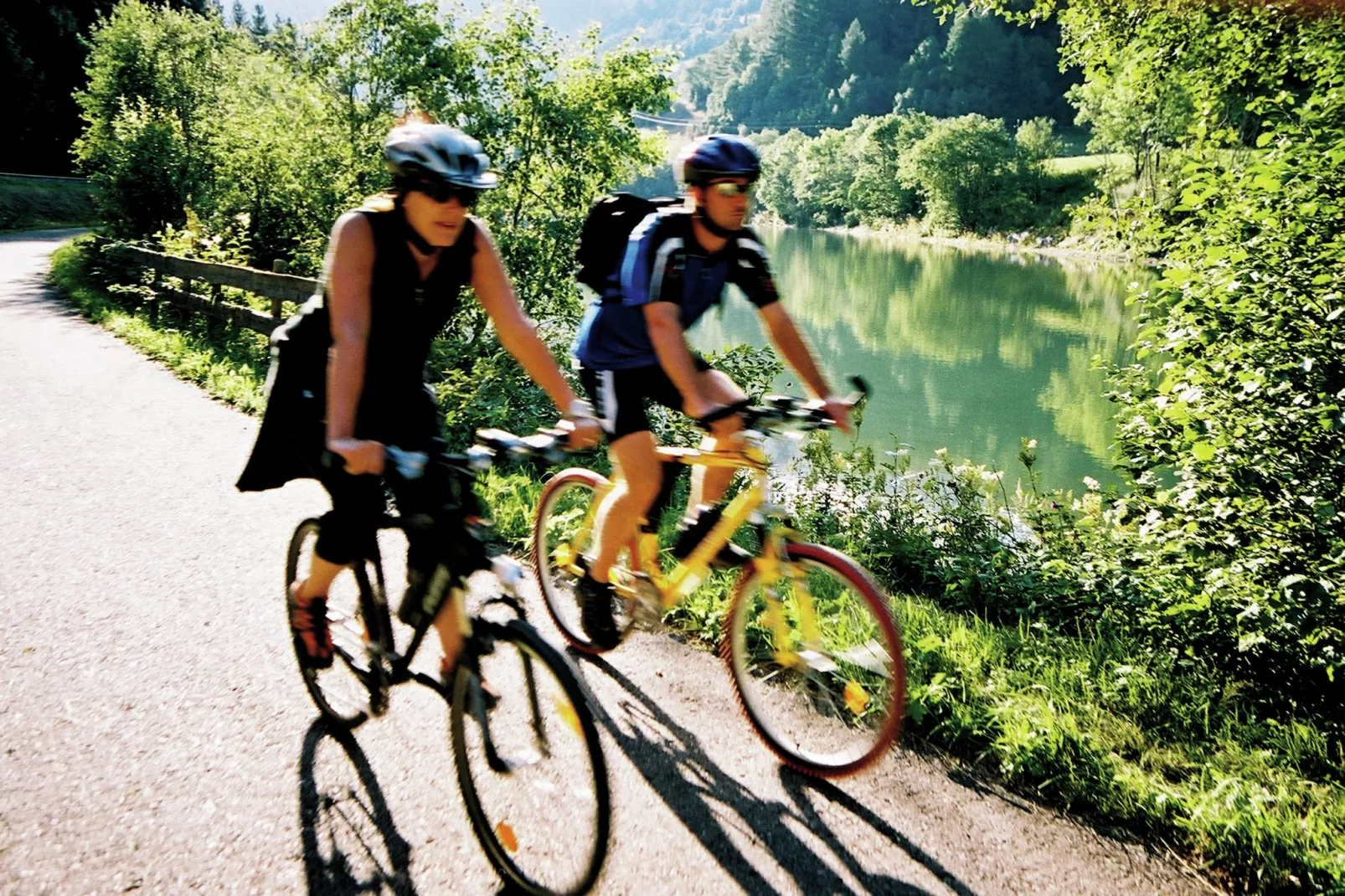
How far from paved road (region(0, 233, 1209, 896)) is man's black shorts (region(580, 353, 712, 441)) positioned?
1.06 meters

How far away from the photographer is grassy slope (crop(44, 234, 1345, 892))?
8.75 feet

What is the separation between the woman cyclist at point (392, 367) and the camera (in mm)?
2520

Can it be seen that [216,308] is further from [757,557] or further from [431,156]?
[757,557]

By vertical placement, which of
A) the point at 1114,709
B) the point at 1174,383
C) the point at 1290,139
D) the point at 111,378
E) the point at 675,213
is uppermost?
the point at 1290,139

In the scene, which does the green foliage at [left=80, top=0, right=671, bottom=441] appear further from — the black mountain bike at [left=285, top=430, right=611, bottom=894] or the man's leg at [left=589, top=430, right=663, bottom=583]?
the black mountain bike at [left=285, top=430, right=611, bottom=894]

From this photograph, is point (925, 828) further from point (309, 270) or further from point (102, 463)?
point (309, 270)

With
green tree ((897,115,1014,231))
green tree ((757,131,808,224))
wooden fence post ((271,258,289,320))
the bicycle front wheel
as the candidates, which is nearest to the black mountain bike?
the bicycle front wheel

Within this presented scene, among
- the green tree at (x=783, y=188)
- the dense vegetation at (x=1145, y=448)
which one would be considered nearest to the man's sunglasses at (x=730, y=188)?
the dense vegetation at (x=1145, y=448)

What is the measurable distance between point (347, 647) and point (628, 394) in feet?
4.60

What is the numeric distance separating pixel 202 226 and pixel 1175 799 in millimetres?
14967

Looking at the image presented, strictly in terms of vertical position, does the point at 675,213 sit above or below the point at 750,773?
above

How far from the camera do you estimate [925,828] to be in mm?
2803

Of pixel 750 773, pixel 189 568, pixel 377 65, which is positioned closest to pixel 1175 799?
pixel 750 773

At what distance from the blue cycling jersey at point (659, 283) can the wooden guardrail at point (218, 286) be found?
223 inches
